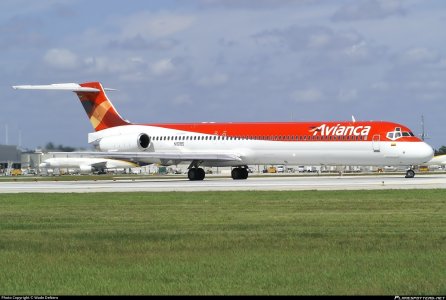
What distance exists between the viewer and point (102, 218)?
23.6 meters

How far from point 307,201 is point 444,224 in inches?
386

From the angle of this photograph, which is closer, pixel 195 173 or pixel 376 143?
pixel 376 143

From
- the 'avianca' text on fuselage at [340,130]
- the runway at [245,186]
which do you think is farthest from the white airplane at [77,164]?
the runway at [245,186]

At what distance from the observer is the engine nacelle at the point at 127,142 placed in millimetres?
59344

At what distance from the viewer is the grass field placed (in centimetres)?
1270

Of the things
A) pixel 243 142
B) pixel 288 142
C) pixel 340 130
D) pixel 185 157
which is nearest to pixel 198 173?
pixel 185 157

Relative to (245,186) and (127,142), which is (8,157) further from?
(245,186)

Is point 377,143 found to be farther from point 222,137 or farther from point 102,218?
point 102,218

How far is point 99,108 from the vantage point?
62031mm

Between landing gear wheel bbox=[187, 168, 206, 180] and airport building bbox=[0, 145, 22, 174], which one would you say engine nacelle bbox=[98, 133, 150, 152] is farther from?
airport building bbox=[0, 145, 22, 174]

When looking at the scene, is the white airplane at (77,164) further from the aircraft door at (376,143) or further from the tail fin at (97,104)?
the aircraft door at (376,143)

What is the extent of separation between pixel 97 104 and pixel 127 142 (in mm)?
4443

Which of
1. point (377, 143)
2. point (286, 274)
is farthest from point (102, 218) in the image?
point (377, 143)

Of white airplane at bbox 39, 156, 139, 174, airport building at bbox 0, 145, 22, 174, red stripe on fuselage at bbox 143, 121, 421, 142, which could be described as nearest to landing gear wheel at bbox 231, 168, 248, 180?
red stripe on fuselage at bbox 143, 121, 421, 142
